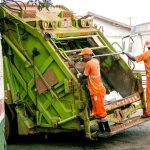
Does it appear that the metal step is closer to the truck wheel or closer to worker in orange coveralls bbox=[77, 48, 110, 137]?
worker in orange coveralls bbox=[77, 48, 110, 137]

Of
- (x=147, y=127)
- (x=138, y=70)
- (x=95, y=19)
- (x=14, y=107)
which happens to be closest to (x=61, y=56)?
(x=14, y=107)

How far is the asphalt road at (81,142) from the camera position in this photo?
4.68 metres

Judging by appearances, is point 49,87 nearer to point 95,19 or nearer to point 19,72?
point 19,72

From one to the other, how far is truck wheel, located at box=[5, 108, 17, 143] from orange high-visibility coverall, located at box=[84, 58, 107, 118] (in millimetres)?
1639

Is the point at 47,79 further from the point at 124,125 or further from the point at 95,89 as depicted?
the point at 124,125

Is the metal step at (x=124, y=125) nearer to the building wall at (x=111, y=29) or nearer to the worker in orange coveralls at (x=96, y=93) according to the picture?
the worker in orange coveralls at (x=96, y=93)

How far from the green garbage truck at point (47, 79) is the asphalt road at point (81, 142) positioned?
0.27 metres

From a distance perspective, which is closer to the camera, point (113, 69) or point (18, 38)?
point (18, 38)

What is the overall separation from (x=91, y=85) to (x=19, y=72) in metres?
1.51

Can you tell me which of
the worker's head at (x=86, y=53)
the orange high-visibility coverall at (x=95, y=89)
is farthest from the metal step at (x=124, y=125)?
the worker's head at (x=86, y=53)

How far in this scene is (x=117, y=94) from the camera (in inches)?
229

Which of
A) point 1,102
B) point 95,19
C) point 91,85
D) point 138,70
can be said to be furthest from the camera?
point 95,19

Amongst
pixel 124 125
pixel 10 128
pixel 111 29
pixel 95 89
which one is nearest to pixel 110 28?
pixel 111 29

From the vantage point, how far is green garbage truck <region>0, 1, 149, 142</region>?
4508 mm
